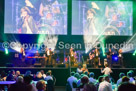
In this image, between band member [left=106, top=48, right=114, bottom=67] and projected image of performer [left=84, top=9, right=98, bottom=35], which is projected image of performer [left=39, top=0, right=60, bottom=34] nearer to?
projected image of performer [left=84, top=9, right=98, bottom=35]

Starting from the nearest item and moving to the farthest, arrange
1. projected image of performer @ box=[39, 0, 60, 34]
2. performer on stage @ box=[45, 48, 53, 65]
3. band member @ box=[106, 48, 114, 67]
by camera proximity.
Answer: band member @ box=[106, 48, 114, 67] → performer on stage @ box=[45, 48, 53, 65] → projected image of performer @ box=[39, 0, 60, 34]

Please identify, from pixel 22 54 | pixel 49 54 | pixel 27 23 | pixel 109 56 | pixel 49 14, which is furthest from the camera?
pixel 49 14

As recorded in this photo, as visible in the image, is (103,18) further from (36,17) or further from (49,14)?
(36,17)

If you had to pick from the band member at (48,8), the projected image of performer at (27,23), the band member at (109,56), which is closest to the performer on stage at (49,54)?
the projected image of performer at (27,23)

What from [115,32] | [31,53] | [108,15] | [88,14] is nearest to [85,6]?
[88,14]

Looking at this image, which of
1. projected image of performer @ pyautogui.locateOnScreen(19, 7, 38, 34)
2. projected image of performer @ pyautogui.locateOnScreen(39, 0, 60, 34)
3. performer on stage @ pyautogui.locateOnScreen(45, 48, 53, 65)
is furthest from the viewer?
projected image of performer @ pyautogui.locateOnScreen(39, 0, 60, 34)

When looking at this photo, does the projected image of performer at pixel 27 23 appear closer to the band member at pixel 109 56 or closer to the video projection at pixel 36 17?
the video projection at pixel 36 17

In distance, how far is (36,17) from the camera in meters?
15.5

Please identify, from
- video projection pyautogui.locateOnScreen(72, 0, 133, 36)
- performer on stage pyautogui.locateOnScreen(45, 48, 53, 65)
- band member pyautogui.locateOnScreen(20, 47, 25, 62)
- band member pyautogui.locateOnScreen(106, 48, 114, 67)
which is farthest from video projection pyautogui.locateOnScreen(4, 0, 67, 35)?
band member pyautogui.locateOnScreen(106, 48, 114, 67)

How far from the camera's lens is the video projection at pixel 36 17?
1544 centimetres

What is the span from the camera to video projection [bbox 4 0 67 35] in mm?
15438

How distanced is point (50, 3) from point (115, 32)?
477cm

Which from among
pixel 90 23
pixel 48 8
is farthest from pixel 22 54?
pixel 90 23

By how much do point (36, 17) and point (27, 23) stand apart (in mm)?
716
